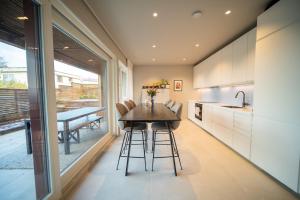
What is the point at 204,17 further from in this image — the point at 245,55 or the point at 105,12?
the point at 105,12

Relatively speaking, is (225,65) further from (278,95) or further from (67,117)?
(67,117)

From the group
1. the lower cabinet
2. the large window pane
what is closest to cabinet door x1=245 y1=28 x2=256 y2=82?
the lower cabinet

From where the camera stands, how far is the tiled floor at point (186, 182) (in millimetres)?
1553

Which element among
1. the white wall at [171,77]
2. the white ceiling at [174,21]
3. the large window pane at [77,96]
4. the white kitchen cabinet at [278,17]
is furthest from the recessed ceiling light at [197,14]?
the white wall at [171,77]

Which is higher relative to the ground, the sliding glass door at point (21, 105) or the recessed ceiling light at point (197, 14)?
the recessed ceiling light at point (197, 14)

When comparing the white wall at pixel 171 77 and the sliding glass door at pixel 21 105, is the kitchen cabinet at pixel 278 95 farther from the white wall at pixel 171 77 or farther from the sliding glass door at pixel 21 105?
the white wall at pixel 171 77

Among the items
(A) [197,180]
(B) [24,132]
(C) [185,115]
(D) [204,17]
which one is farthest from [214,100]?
(B) [24,132]

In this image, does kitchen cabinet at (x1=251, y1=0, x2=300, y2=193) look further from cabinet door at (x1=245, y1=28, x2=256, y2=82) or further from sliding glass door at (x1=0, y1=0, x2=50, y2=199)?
sliding glass door at (x1=0, y1=0, x2=50, y2=199)

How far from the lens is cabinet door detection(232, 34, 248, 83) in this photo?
2735 millimetres

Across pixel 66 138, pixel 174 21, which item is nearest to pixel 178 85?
pixel 174 21

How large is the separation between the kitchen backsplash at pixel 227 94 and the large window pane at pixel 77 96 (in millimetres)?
3398

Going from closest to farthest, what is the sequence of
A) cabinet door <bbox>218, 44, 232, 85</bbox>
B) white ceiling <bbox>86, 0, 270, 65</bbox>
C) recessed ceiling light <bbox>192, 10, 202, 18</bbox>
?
white ceiling <bbox>86, 0, 270, 65</bbox> < recessed ceiling light <bbox>192, 10, 202, 18</bbox> < cabinet door <bbox>218, 44, 232, 85</bbox>

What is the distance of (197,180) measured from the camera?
182cm

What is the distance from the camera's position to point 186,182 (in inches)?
69.8
